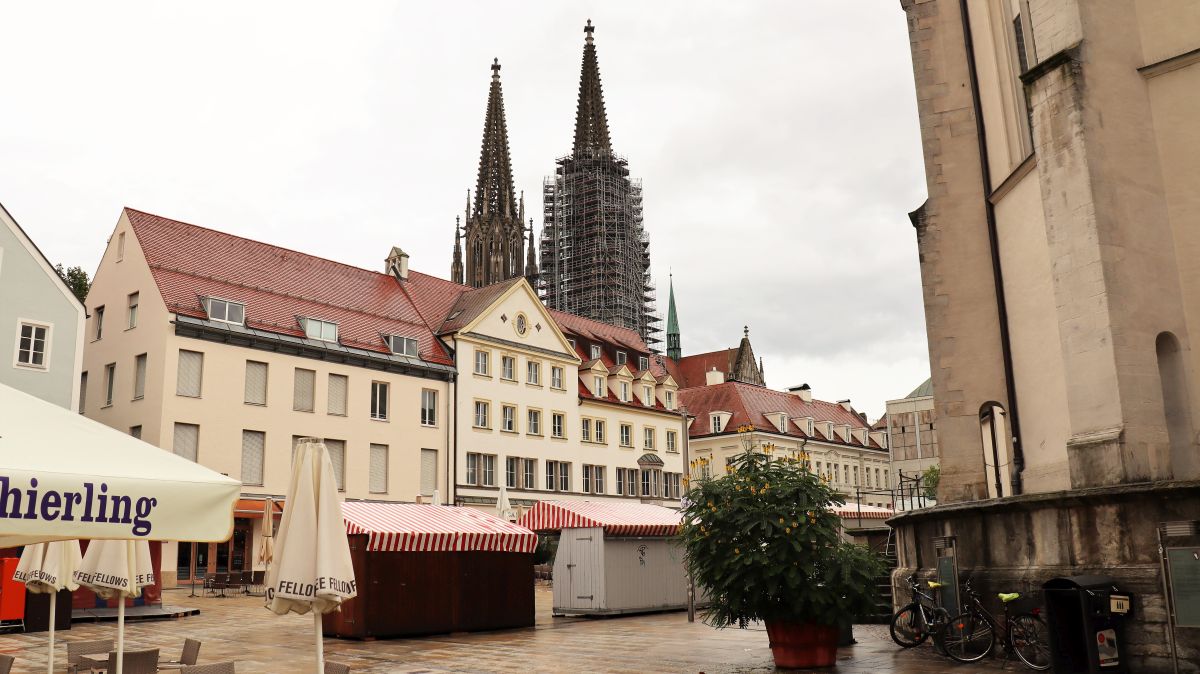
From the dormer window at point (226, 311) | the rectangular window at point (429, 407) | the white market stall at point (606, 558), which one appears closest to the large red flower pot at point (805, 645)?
the white market stall at point (606, 558)

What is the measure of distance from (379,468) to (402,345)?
18.7ft

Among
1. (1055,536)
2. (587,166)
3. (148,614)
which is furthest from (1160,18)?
(587,166)

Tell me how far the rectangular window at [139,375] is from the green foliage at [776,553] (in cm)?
2846

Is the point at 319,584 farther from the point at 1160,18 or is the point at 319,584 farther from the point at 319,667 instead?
the point at 1160,18

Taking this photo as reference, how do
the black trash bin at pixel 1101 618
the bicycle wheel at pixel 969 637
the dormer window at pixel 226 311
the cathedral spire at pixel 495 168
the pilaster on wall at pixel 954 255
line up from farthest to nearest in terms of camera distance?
the cathedral spire at pixel 495 168, the dormer window at pixel 226 311, the pilaster on wall at pixel 954 255, the bicycle wheel at pixel 969 637, the black trash bin at pixel 1101 618

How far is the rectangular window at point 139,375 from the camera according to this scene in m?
37.2

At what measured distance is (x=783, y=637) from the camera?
46.9 feet

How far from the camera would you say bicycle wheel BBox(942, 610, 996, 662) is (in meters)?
13.9

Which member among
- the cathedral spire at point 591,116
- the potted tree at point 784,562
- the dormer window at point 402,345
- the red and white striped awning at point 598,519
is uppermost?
the cathedral spire at point 591,116

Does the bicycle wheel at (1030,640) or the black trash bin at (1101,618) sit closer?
the black trash bin at (1101,618)

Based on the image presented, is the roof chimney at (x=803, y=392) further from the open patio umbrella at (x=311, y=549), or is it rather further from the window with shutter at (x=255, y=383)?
the open patio umbrella at (x=311, y=549)

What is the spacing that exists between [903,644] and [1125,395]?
5707 mm

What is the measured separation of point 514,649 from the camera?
1750cm

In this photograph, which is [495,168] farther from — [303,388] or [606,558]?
[606,558]
